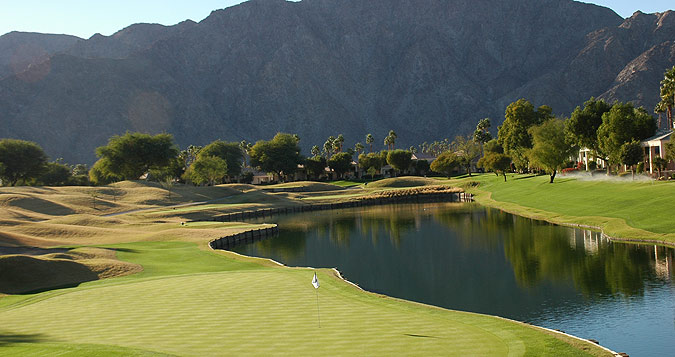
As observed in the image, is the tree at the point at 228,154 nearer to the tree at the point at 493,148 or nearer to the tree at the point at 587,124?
the tree at the point at 493,148

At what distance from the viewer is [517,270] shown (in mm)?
34969

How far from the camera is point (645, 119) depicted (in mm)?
73000

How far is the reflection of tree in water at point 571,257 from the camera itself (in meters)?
29.7

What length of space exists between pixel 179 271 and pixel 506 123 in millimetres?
82172

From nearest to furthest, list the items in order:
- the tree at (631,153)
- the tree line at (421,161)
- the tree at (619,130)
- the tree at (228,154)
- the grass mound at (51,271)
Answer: the grass mound at (51,271) < the tree at (631,153) < the tree at (619,130) < the tree line at (421,161) < the tree at (228,154)

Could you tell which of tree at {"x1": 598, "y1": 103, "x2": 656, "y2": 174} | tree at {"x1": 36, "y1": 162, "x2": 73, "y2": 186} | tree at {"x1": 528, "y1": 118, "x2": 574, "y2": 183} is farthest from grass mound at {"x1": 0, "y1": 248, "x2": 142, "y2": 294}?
tree at {"x1": 36, "y1": 162, "x2": 73, "y2": 186}

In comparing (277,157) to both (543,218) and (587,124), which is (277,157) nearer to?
(587,124)

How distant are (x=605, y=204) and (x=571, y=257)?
17.7m

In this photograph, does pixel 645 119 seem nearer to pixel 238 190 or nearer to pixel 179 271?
pixel 179 271

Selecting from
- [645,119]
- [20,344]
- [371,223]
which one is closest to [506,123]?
[645,119]

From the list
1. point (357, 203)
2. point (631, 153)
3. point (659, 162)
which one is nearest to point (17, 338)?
point (659, 162)

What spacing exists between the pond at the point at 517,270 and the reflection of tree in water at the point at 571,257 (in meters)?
0.06

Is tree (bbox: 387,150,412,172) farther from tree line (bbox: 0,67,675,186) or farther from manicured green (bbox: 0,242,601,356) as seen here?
manicured green (bbox: 0,242,601,356)

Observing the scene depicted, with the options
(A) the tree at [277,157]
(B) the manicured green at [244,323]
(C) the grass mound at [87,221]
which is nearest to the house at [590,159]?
(C) the grass mound at [87,221]
